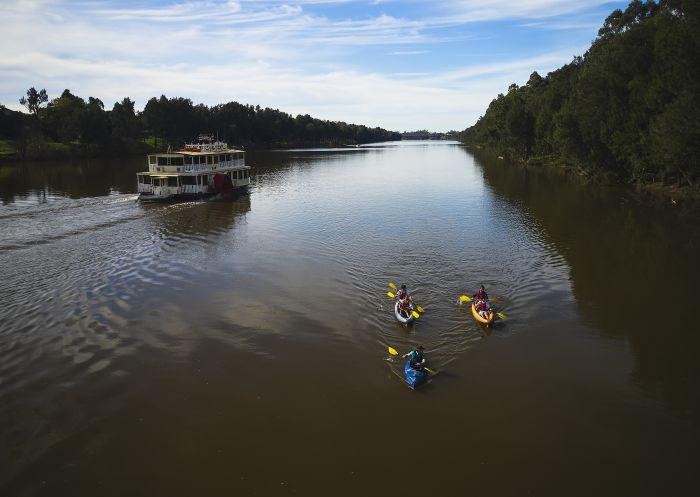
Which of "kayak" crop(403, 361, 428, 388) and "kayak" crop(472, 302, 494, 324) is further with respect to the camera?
"kayak" crop(472, 302, 494, 324)

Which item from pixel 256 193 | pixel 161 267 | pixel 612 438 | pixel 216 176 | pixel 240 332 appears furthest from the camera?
pixel 256 193

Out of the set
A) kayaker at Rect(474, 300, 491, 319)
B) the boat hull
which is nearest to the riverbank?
kayaker at Rect(474, 300, 491, 319)

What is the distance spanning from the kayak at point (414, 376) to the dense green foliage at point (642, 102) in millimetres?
43201

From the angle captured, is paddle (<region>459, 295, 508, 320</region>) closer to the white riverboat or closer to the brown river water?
the brown river water

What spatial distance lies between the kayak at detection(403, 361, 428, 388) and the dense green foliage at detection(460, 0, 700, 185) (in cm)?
4320

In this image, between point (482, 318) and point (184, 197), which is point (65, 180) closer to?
point (184, 197)

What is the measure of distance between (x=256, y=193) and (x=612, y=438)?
65.3 metres

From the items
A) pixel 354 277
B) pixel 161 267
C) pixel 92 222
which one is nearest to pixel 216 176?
pixel 92 222

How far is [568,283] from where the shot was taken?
3055cm

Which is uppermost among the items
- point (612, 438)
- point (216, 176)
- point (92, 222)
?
point (216, 176)

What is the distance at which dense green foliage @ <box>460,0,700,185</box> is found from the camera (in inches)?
1828

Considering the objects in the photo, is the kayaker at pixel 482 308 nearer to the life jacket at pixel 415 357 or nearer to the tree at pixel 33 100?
the life jacket at pixel 415 357

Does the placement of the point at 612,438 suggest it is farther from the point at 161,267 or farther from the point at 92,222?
the point at 92,222

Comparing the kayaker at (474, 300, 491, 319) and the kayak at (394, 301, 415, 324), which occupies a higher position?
the kayaker at (474, 300, 491, 319)
